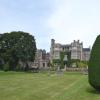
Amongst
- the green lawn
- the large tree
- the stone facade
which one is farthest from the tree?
the stone facade

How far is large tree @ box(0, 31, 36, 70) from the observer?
311 ft

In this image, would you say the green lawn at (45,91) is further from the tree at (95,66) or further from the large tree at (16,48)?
the large tree at (16,48)

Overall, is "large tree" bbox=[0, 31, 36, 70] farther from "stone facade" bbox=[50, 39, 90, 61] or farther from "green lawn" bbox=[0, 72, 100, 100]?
"green lawn" bbox=[0, 72, 100, 100]

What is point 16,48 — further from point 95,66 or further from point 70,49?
point 95,66

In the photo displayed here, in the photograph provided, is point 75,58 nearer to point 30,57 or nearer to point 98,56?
point 30,57

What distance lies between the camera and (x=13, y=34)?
9925 centimetres

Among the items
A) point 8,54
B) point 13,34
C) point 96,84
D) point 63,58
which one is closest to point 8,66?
point 8,54

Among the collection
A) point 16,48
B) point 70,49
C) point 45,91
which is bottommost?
point 45,91

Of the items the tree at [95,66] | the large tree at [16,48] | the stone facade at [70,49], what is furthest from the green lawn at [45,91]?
the stone facade at [70,49]

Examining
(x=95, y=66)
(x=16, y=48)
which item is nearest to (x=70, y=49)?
(x=16, y=48)

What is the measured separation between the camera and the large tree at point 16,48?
94812 mm

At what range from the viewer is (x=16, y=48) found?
311 ft

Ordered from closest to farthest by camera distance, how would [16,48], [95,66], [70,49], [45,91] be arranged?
[95,66]
[45,91]
[16,48]
[70,49]

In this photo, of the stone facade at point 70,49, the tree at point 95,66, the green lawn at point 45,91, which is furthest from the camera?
the stone facade at point 70,49
